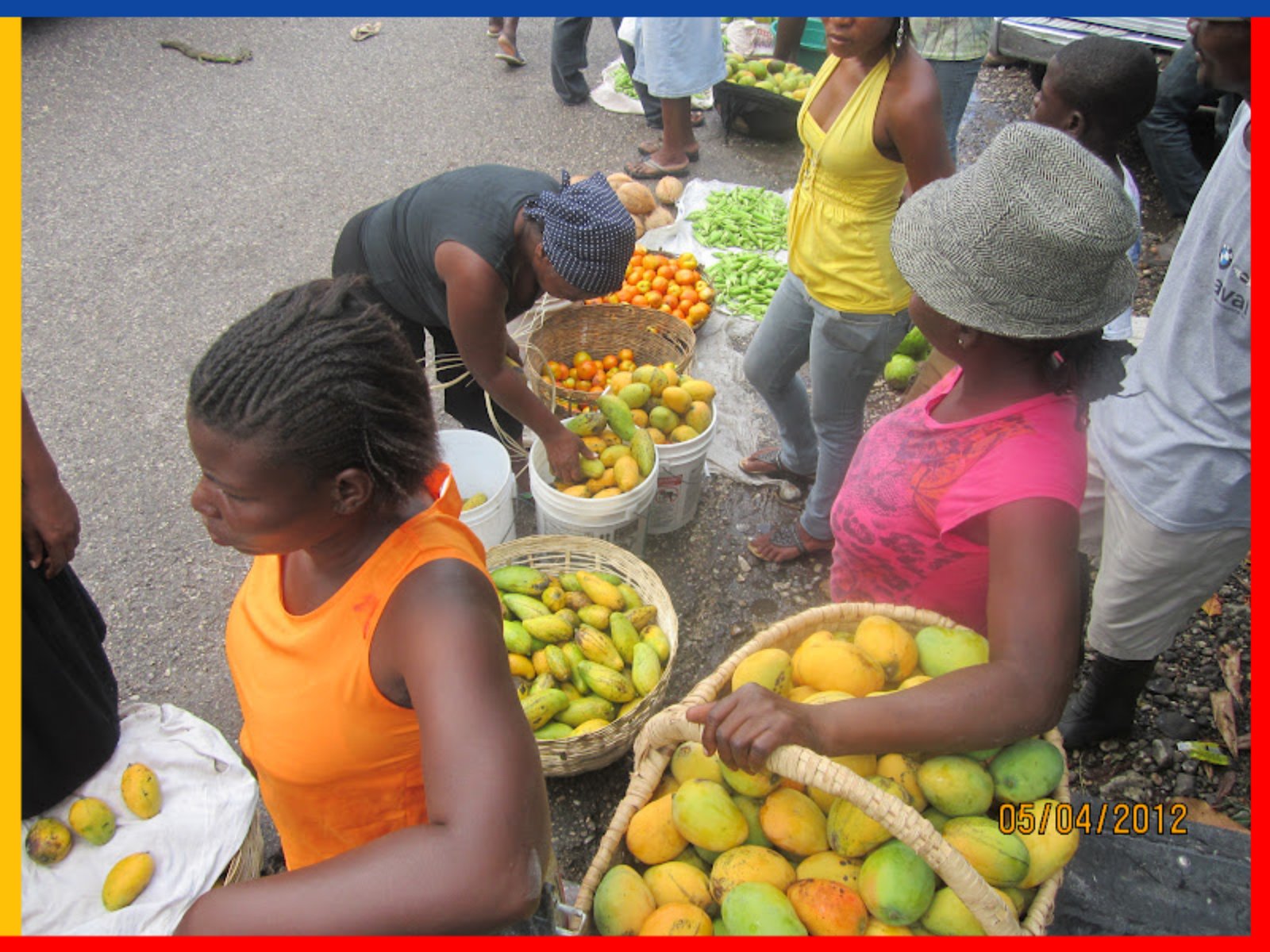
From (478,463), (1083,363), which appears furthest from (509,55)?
(1083,363)

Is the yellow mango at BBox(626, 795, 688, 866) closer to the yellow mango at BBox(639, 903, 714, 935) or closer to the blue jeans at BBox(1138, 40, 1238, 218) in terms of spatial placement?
the yellow mango at BBox(639, 903, 714, 935)


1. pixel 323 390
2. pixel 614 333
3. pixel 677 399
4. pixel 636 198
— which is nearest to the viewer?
pixel 323 390

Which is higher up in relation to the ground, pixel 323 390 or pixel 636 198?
pixel 323 390

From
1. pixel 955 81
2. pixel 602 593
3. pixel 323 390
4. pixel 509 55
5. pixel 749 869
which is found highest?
pixel 955 81

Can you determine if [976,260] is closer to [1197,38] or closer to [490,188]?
[1197,38]

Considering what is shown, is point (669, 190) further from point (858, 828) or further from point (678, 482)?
point (858, 828)

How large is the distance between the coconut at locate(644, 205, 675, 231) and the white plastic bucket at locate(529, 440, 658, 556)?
107 inches

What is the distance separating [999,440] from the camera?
5.35 feet

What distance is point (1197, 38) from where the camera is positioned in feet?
5.99

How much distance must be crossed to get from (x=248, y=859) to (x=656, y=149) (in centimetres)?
590

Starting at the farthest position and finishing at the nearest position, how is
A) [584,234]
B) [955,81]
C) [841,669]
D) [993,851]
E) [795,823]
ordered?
1. [955,81]
2. [584,234]
3. [841,669]
4. [795,823]
5. [993,851]

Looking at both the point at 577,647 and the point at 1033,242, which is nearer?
the point at 1033,242
